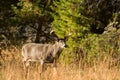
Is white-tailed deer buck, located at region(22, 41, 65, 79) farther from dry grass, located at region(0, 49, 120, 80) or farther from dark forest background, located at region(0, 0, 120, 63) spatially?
dry grass, located at region(0, 49, 120, 80)

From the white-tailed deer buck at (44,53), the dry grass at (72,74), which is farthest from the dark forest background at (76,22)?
the dry grass at (72,74)

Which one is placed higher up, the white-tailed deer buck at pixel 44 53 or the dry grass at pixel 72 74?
the dry grass at pixel 72 74

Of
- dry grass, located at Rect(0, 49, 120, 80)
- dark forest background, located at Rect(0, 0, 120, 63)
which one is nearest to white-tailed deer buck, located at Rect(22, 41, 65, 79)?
dark forest background, located at Rect(0, 0, 120, 63)

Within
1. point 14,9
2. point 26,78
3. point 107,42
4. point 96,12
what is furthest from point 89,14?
point 26,78

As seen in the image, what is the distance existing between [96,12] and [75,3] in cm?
88

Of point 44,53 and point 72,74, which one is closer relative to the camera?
point 72,74

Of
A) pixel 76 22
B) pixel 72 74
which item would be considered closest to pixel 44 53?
pixel 76 22

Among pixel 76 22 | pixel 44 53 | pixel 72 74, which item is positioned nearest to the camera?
pixel 72 74

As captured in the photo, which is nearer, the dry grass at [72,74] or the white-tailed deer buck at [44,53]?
the dry grass at [72,74]

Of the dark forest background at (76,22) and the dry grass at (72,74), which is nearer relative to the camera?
the dry grass at (72,74)

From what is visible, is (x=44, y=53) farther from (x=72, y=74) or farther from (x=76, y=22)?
(x=72, y=74)

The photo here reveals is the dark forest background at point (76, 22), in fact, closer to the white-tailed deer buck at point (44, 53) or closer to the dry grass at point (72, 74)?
the white-tailed deer buck at point (44, 53)

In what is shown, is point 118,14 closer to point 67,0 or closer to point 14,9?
point 67,0

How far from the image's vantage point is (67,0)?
1293 cm
